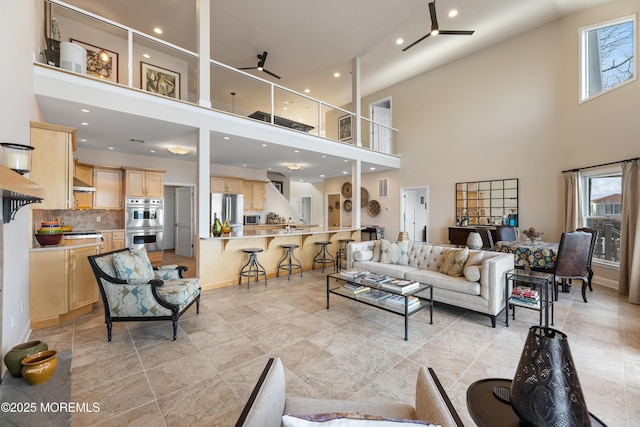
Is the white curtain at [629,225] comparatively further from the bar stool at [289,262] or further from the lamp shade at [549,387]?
the bar stool at [289,262]

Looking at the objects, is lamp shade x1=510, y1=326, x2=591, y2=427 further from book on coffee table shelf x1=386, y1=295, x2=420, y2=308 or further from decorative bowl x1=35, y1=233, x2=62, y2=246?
decorative bowl x1=35, y1=233, x2=62, y2=246

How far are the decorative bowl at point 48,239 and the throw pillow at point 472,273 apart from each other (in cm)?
487

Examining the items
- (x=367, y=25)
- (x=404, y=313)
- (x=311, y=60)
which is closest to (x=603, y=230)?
(x=404, y=313)

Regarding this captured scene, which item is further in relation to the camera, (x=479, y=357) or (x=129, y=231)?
(x=129, y=231)

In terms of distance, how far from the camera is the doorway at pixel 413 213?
27.5ft

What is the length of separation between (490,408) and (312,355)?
5.44ft

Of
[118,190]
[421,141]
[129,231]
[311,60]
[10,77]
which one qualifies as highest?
[311,60]

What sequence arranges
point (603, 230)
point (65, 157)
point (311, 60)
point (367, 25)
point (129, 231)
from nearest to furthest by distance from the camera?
point (65, 157) → point (603, 230) → point (367, 25) → point (129, 231) → point (311, 60)

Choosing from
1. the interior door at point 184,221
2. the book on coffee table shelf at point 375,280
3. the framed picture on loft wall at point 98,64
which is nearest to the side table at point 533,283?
the book on coffee table shelf at point 375,280

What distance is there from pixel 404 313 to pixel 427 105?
6.93 meters

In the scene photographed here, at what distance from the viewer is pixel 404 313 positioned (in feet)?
9.46

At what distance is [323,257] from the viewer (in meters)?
6.10

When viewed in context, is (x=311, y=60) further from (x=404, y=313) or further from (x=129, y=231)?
(x=404, y=313)

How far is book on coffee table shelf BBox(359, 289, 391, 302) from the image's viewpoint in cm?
315
